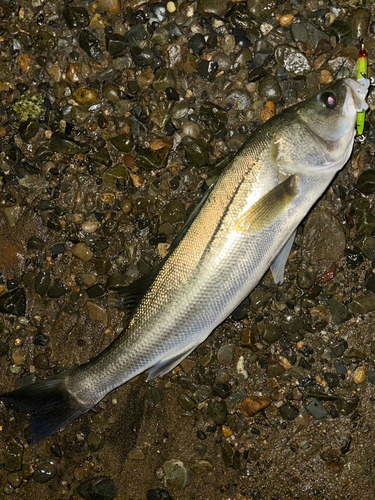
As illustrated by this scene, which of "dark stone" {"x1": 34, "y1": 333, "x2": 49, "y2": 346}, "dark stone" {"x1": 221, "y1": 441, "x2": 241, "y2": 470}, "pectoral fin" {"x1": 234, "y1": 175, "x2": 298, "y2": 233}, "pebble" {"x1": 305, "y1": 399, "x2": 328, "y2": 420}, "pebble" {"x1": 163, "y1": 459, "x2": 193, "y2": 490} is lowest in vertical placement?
"pebble" {"x1": 163, "y1": 459, "x2": 193, "y2": 490}

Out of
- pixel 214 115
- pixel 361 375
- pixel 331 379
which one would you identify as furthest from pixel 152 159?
pixel 361 375

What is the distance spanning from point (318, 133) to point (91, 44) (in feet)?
6.39

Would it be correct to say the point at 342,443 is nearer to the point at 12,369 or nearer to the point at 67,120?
the point at 12,369

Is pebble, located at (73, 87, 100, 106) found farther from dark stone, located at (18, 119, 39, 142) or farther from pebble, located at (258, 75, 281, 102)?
pebble, located at (258, 75, 281, 102)

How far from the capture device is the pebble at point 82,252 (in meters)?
3.44

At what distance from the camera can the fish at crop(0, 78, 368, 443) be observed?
2.78 metres

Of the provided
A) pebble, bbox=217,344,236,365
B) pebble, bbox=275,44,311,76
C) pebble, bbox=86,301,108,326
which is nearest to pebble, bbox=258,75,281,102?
pebble, bbox=275,44,311,76

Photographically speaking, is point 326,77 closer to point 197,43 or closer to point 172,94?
point 197,43

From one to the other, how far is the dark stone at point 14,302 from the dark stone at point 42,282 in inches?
5.4

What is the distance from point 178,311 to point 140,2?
2452 mm

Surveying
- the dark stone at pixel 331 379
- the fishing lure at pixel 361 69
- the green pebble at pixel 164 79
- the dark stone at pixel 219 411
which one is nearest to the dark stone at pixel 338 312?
the dark stone at pixel 331 379

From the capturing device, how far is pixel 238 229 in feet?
9.08

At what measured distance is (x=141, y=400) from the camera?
11.2 feet

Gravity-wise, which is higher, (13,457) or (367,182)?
(367,182)
